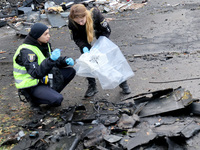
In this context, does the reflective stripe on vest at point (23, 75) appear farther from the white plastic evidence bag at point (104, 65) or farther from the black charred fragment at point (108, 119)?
the black charred fragment at point (108, 119)

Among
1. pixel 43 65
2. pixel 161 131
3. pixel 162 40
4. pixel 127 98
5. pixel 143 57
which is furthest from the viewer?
pixel 162 40

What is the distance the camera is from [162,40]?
7.43 meters

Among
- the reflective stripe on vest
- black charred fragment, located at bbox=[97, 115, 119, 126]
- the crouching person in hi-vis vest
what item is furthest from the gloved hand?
black charred fragment, located at bbox=[97, 115, 119, 126]

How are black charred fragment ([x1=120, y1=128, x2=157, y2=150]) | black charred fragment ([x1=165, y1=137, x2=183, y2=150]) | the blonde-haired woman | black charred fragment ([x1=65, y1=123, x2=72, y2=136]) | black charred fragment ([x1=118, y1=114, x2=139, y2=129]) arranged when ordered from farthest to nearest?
the blonde-haired woman → black charred fragment ([x1=65, y1=123, x2=72, y2=136]) → black charred fragment ([x1=118, y1=114, x2=139, y2=129]) → black charred fragment ([x1=120, y1=128, x2=157, y2=150]) → black charred fragment ([x1=165, y1=137, x2=183, y2=150])

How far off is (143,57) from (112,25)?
11.1 ft

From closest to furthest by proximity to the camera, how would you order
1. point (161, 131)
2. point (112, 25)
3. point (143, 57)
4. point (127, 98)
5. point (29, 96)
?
point (161, 131)
point (29, 96)
point (127, 98)
point (143, 57)
point (112, 25)

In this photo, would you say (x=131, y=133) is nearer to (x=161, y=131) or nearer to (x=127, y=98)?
(x=161, y=131)

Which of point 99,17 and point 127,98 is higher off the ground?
point 99,17

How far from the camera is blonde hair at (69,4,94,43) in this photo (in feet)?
14.0

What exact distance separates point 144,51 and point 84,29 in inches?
104

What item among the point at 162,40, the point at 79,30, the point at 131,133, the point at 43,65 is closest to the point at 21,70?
the point at 43,65

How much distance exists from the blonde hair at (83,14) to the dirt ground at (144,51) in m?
1.20

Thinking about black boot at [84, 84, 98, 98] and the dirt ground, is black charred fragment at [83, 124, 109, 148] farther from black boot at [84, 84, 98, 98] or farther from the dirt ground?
black boot at [84, 84, 98, 98]

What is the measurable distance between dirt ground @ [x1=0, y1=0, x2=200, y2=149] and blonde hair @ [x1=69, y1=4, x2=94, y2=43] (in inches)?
47.3
